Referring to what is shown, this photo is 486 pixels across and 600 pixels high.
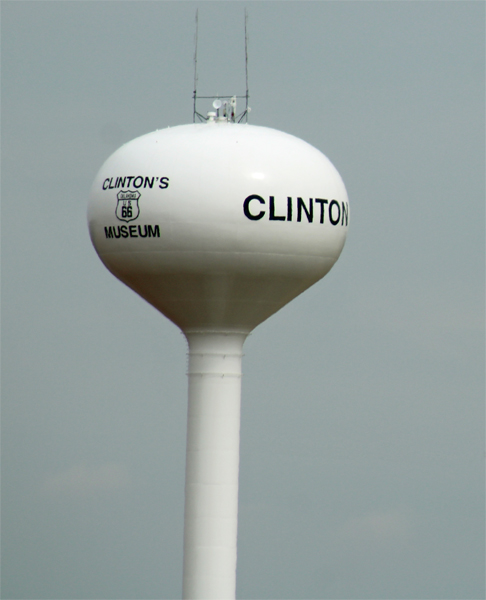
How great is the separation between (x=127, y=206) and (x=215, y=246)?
1663 mm

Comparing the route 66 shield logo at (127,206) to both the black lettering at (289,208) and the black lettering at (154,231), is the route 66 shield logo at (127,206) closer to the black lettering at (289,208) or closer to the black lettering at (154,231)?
the black lettering at (154,231)

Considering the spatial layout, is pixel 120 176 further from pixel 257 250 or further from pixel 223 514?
pixel 223 514

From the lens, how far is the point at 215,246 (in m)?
25.6

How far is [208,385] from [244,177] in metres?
3.73

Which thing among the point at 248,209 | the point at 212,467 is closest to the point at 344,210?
the point at 248,209

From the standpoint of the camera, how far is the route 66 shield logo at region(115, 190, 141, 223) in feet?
85.3

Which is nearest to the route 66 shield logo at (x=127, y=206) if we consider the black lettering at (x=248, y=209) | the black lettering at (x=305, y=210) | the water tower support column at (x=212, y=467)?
the black lettering at (x=248, y=209)

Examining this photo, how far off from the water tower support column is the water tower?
2 cm

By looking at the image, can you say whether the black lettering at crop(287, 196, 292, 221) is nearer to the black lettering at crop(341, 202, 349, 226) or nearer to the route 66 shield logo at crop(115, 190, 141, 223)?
the black lettering at crop(341, 202, 349, 226)

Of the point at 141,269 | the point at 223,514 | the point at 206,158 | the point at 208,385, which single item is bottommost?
the point at 223,514

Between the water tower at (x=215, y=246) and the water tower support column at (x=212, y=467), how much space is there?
0.02 meters

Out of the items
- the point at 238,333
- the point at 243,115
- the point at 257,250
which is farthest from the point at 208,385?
the point at 243,115

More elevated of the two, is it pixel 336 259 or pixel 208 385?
pixel 336 259

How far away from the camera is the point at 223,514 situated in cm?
2689
